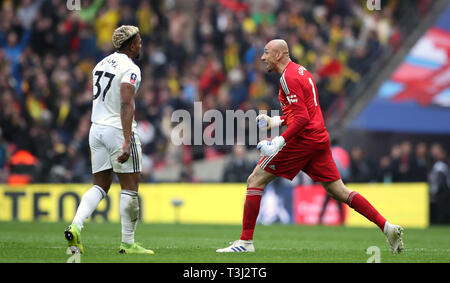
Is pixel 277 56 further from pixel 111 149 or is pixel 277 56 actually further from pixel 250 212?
pixel 111 149

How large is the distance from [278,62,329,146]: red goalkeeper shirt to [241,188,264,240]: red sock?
747mm

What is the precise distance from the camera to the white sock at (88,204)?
886 centimetres

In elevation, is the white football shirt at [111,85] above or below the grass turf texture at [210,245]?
above

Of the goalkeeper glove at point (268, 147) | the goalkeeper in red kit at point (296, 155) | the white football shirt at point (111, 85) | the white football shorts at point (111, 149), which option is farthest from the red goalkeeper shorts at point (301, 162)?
the white football shirt at point (111, 85)

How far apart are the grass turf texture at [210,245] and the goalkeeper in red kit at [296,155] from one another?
1.42ft

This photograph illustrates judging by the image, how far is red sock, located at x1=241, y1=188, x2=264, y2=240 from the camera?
31.4 ft

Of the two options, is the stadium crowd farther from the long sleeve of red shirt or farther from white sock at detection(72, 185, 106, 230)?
white sock at detection(72, 185, 106, 230)

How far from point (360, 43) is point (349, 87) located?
1.94 m

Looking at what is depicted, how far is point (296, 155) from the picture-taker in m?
9.63

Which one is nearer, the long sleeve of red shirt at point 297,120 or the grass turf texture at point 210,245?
the grass turf texture at point 210,245

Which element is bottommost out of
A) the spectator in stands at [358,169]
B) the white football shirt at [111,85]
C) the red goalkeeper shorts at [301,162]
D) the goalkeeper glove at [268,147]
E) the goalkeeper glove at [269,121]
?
the spectator in stands at [358,169]

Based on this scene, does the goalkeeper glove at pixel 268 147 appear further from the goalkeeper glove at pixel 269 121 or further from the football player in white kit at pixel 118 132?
the football player in white kit at pixel 118 132

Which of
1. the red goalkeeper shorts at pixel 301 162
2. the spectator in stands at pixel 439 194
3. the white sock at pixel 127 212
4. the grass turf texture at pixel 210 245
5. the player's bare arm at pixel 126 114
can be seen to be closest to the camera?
the grass turf texture at pixel 210 245
